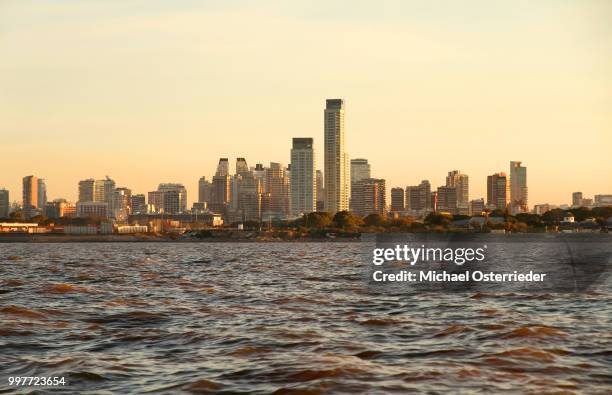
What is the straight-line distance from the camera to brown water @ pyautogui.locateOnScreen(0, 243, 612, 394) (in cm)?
2052

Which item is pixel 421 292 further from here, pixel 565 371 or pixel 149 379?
pixel 149 379

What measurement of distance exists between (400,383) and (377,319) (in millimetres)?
11366

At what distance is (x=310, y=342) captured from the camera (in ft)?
86.2

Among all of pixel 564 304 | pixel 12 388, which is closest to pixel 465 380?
pixel 12 388

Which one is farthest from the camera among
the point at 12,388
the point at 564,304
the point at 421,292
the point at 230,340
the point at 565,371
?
the point at 421,292

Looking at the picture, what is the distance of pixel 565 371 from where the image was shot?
854 inches

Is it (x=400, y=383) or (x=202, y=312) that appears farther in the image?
(x=202, y=312)

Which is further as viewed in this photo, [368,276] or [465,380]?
[368,276]

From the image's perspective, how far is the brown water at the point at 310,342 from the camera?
808 inches

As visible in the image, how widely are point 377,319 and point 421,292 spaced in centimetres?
1320

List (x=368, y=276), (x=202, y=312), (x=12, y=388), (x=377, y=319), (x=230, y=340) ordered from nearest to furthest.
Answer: (x=12, y=388)
(x=230, y=340)
(x=377, y=319)
(x=202, y=312)
(x=368, y=276)

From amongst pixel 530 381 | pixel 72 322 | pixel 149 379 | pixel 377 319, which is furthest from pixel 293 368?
pixel 72 322

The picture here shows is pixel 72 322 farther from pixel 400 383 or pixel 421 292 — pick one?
pixel 421 292

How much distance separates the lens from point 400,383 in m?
20.2
